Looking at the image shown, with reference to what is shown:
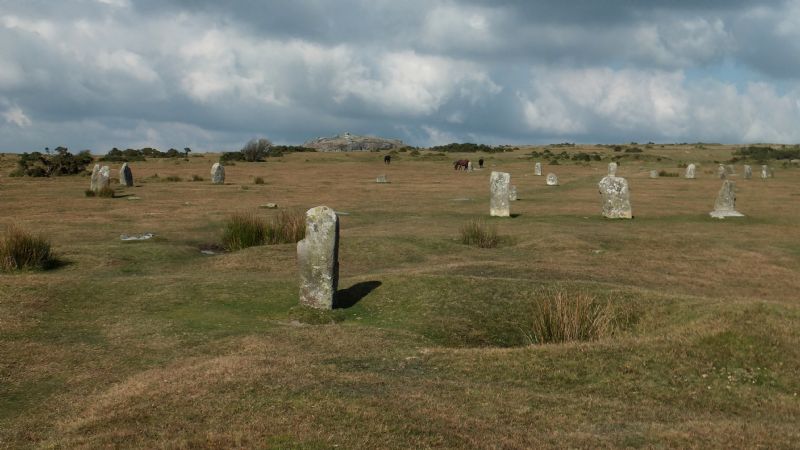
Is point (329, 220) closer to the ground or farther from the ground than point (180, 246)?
farther from the ground

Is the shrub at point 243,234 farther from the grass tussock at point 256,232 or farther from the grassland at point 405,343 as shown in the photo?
the grassland at point 405,343

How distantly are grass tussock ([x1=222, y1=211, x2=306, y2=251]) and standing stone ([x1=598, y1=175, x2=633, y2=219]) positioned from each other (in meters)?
13.6

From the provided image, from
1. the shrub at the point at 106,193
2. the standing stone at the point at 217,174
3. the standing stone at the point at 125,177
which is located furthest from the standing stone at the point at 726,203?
the standing stone at the point at 125,177

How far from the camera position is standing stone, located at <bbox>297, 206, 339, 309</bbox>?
15.0 meters

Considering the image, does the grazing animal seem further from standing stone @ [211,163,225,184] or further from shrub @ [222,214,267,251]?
shrub @ [222,214,267,251]

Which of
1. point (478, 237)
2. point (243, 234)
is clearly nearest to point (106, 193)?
point (243, 234)

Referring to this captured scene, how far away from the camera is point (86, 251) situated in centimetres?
2047

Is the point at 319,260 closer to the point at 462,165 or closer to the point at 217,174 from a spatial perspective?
the point at 217,174

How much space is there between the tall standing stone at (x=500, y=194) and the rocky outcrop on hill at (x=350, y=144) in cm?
7999

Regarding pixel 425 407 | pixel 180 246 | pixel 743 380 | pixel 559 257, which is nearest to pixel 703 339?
pixel 743 380

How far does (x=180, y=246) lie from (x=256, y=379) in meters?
14.1

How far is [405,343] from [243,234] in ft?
39.5

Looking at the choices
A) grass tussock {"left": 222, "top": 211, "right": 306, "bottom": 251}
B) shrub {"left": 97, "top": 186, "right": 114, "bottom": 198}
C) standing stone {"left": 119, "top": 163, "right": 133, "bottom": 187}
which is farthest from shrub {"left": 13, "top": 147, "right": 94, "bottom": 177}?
grass tussock {"left": 222, "top": 211, "right": 306, "bottom": 251}

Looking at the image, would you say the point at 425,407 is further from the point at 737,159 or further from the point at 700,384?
the point at 737,159
